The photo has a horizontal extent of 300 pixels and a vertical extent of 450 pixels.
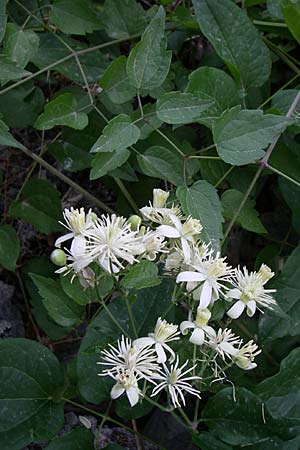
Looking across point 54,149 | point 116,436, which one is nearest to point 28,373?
point 116,436

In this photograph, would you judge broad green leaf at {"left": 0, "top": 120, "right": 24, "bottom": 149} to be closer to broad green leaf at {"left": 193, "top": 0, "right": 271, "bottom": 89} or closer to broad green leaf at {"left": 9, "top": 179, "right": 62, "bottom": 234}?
broad green leaf at {"left": 9, "top": 179, "right": 62, "bottom": 234}

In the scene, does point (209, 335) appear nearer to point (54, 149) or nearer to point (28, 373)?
point (28, 373)

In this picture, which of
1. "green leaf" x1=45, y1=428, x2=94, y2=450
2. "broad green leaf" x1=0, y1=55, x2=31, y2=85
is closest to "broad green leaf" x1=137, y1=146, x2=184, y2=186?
"broad green leaf" x1=0, y1=55, x2=31, y2=85

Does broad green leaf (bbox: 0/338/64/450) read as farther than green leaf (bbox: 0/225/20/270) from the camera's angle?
No

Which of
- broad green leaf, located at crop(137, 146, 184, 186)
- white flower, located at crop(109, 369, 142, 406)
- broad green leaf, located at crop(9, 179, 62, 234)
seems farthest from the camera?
broad green leaf, located at crop(9, 179, 62, 234)

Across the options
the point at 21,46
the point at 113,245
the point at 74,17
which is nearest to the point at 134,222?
the point at 113,245

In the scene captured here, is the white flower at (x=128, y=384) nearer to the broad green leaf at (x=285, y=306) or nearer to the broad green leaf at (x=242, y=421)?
the broad green leaf at (x=242, y=421)
